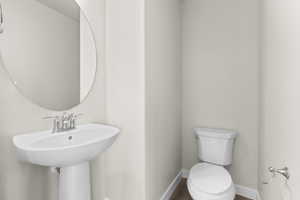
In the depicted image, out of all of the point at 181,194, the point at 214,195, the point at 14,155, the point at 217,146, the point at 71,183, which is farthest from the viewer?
the point at 181,194

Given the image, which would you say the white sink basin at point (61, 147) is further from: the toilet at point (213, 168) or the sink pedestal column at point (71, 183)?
the toilet at point (213, 168)

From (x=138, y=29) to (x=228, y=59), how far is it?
117cm

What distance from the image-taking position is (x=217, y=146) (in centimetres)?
188

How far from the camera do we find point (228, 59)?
2043 millimetres

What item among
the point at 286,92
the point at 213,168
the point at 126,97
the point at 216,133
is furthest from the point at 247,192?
the point at 126,97

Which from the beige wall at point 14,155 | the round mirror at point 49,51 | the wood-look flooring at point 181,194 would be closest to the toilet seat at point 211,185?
the wood-look flooring at point 181,194

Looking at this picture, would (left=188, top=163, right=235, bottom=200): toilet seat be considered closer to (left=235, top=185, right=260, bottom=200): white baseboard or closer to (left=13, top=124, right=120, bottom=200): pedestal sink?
(left=235, top=185, right=260, bottom=200): white baseboard

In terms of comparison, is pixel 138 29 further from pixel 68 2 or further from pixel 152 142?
pixel 152 142

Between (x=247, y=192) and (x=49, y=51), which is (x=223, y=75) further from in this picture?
(x=49, y=51)

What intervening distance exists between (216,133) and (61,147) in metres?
1.54

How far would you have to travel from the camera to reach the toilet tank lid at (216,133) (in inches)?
73.7

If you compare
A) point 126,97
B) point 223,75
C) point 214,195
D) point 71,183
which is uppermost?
point 223,75

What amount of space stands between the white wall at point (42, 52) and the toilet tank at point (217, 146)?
1.36m

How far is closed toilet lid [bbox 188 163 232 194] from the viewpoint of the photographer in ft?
4.52
